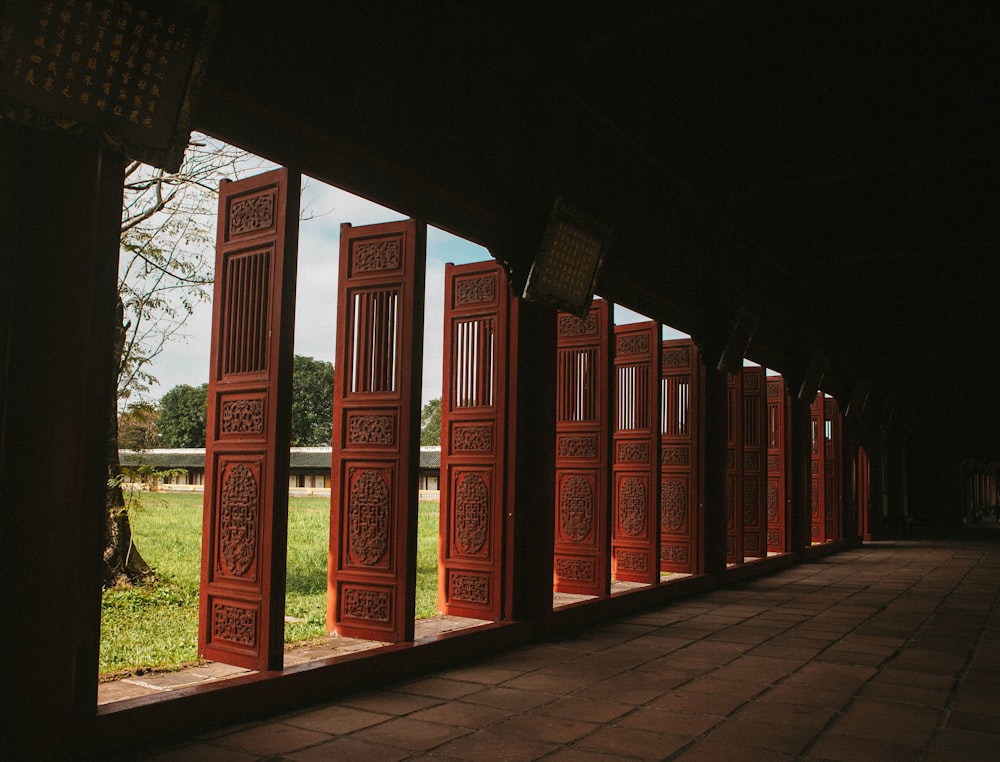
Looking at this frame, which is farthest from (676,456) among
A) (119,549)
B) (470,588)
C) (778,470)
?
(119,549)

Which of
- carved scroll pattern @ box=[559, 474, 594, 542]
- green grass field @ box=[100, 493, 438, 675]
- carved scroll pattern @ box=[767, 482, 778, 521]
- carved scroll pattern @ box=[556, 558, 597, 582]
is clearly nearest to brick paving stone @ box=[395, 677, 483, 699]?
green grass field @ box=[100, 493, 438, 675]

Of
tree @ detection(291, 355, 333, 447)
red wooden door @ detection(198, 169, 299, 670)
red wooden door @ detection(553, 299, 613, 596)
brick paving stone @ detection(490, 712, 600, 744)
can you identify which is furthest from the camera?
tree @ detection(291, 355, 333, 447)

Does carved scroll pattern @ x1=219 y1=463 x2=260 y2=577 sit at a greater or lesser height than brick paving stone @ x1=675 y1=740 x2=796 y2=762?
greater

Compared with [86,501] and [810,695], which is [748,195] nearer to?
[810,695]

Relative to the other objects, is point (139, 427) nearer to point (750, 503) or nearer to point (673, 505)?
point (673, 505)

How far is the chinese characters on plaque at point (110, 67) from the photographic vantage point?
2.24m

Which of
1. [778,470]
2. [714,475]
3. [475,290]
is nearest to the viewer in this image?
[475,290]

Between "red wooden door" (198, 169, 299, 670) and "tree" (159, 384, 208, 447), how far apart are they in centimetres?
2480

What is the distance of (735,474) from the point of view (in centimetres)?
827

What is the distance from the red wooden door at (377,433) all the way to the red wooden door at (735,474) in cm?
441

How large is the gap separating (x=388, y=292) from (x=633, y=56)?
2044 millimetres

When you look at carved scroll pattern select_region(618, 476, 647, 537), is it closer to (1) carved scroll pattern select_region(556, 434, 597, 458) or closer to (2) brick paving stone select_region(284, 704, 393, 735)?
(1) carved scroll pattern select_region(556, 434, 597, 458)

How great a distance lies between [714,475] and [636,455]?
83 cm

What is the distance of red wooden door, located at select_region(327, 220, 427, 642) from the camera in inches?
161
